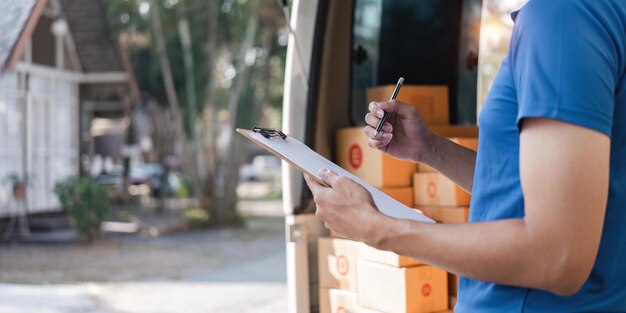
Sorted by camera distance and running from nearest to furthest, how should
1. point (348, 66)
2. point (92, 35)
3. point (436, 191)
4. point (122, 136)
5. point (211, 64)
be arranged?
point (436, 191), point (348, 66), point (92, 35), point (211, 64), point (122, 136)

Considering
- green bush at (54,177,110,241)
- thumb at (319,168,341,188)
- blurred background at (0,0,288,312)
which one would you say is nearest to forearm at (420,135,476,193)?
thumb at (319,168,341,188)

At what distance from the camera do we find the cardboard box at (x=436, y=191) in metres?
3.17

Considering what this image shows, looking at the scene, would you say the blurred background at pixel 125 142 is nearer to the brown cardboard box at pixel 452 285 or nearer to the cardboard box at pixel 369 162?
the cardboard box at pixel 369 162

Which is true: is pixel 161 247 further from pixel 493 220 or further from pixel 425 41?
pixel 493 220

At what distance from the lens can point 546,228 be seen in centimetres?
107

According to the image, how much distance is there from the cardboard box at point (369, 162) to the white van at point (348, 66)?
0.07 meters

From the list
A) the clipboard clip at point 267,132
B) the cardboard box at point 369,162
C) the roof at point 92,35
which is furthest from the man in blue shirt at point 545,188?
the roof at point 92,35

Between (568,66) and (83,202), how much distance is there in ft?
41.1

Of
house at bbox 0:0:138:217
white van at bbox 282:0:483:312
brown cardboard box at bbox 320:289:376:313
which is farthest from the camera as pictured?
house at bbox 0:0:138:217

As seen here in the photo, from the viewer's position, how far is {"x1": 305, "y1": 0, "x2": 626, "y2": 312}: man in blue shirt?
1.06 metres

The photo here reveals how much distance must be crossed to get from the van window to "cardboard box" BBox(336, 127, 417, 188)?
16cm

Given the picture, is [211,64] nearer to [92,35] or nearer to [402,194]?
[92,35]

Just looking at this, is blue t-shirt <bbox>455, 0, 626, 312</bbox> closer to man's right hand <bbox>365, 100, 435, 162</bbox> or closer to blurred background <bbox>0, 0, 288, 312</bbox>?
man's right hand <bbox>365, 100, 435, 162</bbox>

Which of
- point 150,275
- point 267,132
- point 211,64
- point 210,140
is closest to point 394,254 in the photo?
point 267,132
